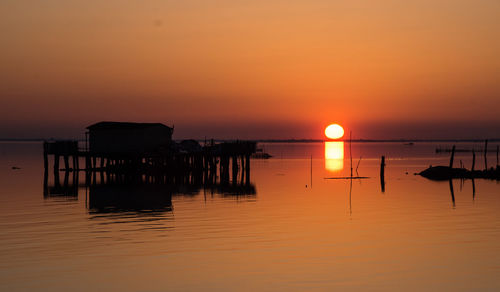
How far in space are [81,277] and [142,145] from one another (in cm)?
4321

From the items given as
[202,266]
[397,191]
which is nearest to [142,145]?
[397,191]

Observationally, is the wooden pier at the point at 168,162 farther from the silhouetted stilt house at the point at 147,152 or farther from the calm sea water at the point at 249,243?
the calm sea water at the point at 249,243

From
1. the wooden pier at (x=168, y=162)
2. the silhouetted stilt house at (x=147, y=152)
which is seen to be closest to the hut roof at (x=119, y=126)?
the silhouetted stilt house at (x=147, y=152)

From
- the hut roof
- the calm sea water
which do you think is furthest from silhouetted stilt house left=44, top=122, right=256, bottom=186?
the calm sea water

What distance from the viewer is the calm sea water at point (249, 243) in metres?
18.4

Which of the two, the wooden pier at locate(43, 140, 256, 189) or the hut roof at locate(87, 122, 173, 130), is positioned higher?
the hut roof at locate(87, 122, 173, 130)

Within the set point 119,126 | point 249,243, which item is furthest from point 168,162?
point 249,243

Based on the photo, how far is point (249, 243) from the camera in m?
24.3

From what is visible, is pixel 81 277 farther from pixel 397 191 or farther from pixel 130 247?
pixel 397 191

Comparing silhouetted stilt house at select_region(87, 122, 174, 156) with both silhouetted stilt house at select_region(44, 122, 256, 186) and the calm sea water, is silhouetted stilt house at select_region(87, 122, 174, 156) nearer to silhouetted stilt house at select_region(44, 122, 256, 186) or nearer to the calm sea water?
silhouetted stilt house at select_region(44, 122, 256, 186)

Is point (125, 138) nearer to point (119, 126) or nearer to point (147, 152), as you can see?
point (119, 126)

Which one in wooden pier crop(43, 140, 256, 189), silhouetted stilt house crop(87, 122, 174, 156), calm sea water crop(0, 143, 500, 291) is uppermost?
silhouetted stilt house crop(87, 122, 174, 156)

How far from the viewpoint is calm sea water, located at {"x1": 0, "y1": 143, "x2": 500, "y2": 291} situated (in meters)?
18.4

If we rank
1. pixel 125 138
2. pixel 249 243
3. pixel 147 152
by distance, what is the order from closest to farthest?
1. pixel 249 243
2. pixel 125 138
3. pixel 147 152
